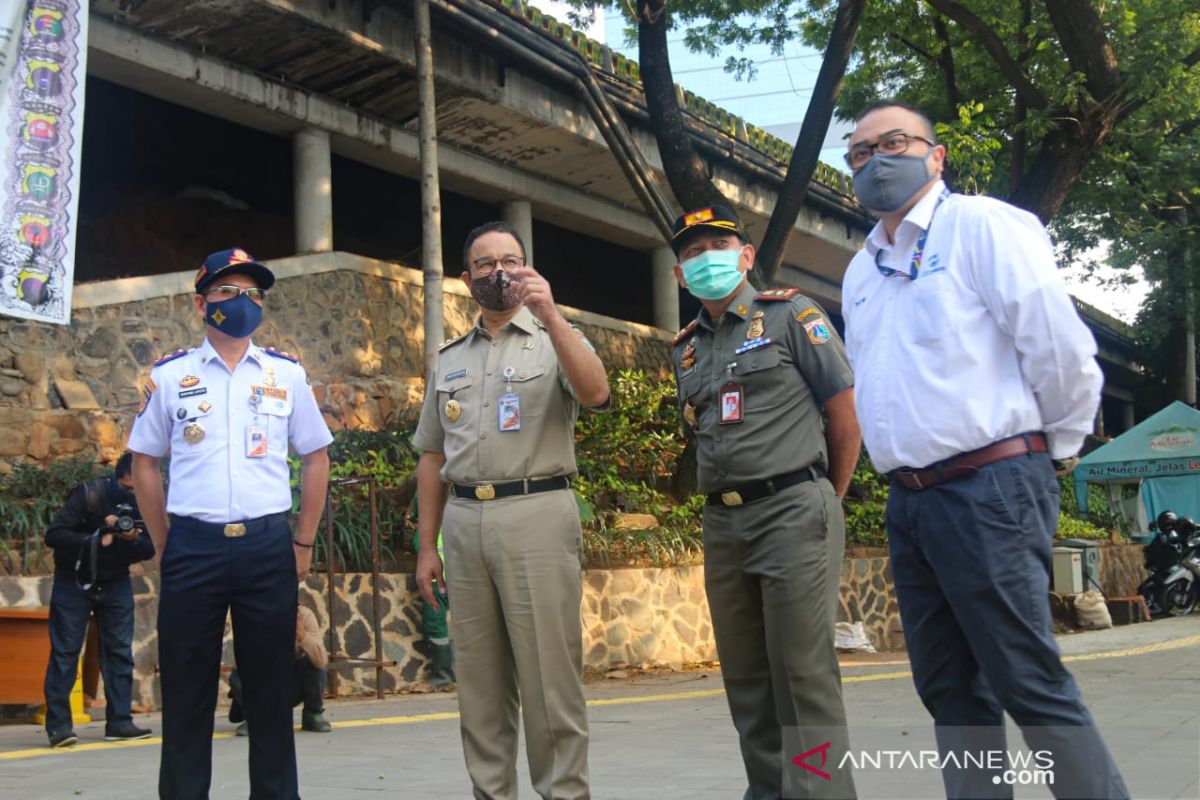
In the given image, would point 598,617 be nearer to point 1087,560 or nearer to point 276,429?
point 276,429

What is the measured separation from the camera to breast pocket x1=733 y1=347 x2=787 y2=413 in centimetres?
446

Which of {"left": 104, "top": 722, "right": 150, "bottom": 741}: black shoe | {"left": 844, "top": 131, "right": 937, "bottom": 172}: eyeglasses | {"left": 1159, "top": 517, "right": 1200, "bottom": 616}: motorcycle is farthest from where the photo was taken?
{"left": 1159, "top": 517, "right": 1200, "bottom": 616}: motorcycle

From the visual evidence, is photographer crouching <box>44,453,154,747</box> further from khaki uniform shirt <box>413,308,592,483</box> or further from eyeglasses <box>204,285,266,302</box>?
khaki uniform shirt <box>413,308,592,483</box>

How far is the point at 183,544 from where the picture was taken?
461cm

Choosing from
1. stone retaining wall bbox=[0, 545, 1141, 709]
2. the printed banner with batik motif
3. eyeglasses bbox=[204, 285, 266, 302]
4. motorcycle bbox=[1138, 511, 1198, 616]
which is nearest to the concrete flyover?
the printed banner with batik motif

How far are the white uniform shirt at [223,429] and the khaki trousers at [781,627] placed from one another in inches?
63.1

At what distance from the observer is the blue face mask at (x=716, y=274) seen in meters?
4.68

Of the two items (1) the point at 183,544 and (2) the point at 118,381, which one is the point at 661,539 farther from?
(1) the point at 183,544

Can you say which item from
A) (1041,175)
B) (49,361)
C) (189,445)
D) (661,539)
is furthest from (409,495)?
(1041,175)

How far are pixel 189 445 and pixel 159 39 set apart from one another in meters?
9.72

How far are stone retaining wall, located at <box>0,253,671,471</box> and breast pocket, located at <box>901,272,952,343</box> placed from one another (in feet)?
30.6

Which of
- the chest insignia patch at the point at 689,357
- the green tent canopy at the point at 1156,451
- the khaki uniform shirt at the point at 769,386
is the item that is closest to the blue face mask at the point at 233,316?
the chest insignia patch at the point at 689,357

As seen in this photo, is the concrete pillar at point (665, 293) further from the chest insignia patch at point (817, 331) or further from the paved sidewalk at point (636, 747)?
the chest insignia patch at point (817, 331)

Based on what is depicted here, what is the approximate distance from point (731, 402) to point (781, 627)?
2.55 feet
